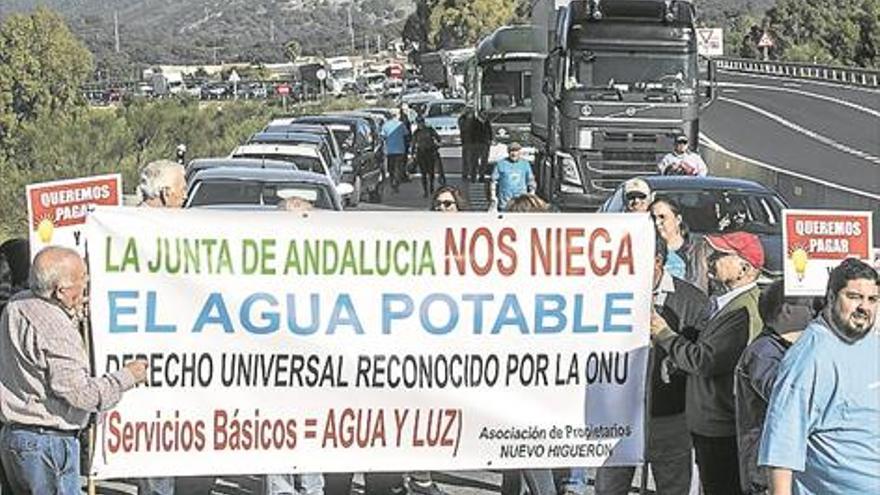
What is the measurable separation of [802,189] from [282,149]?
844 cm

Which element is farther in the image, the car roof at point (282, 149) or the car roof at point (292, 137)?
the car roof at point (292, 137)

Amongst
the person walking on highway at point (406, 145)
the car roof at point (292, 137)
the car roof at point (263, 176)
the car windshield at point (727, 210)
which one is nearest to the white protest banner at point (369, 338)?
the car windshield at point (727, 210)

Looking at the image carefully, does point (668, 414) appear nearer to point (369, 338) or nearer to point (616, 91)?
point (369, 338)

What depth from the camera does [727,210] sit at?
1459cm

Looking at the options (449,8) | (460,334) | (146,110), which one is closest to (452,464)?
(460,334)

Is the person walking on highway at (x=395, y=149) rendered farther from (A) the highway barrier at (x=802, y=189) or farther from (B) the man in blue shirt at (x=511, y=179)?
(B) the man in blue shirt at (x=511, y=179)

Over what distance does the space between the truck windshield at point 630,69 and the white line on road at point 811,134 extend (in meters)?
21.4

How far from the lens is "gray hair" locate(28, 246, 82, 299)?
6508mm

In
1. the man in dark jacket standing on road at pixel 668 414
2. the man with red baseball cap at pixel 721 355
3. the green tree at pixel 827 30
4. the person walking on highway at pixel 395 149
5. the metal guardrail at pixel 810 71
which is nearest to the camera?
the man with red baseball cap at pixel 721 355

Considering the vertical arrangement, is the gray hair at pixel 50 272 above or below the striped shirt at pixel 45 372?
above

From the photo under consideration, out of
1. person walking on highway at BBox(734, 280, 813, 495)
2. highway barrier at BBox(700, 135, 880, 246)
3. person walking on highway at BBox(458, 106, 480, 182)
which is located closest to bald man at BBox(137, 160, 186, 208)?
person walking on highway at BBox(734, 280, 813, 495)

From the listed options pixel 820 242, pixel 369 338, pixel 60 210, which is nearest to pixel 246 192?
pixel 60 210

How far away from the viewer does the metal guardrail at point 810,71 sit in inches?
3091

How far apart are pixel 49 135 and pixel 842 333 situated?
99.1ft
